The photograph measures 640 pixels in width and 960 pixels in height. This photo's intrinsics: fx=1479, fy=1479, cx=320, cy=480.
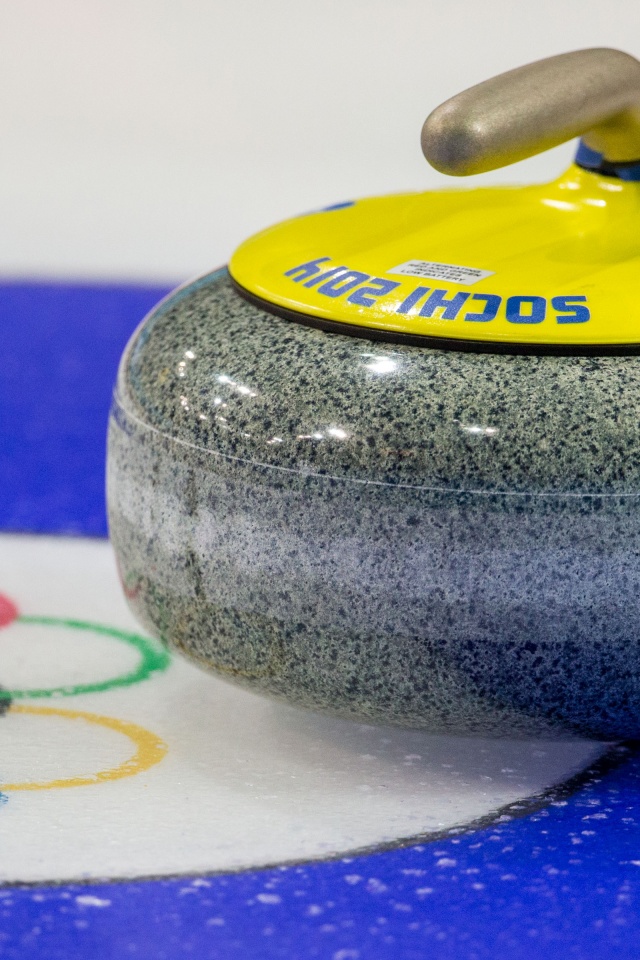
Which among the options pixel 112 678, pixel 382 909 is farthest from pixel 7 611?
pixel 382 909

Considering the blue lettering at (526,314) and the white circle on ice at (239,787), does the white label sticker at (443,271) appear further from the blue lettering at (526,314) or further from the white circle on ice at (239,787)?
the white circle on ice at (239,787)

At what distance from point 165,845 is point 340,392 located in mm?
377

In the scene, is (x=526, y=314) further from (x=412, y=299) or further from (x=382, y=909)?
(x=382, y=909)

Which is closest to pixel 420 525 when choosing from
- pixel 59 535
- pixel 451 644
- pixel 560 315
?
pixel 451 644

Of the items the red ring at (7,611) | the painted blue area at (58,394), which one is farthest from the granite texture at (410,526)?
the painted blue area at (58,394)

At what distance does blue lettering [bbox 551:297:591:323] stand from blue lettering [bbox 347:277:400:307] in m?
0.13

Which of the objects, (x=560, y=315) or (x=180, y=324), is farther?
(x=180, y=324)

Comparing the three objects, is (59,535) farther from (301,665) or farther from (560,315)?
(560,315)

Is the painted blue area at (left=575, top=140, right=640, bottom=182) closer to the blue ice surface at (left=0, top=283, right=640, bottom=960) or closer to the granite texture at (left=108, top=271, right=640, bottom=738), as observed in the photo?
the granite texture at (left=108, top=271, right=640, bottom=738)

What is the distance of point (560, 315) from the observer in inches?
45.0

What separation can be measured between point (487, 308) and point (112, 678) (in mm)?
586

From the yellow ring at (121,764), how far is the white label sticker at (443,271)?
474 millimetres

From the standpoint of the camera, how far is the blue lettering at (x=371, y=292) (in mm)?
1181

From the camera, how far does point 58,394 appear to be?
244 cm
